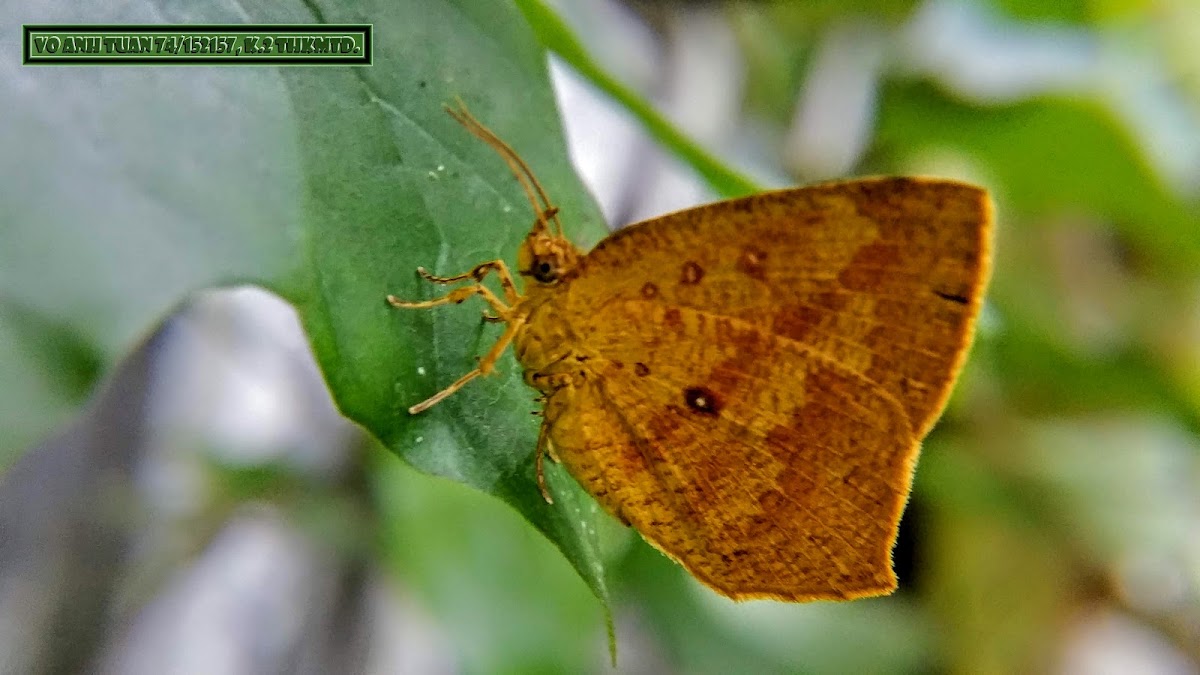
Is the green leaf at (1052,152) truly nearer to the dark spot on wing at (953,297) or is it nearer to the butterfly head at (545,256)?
the dark spot on wing at (953,297)

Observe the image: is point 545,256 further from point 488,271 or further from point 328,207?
point 328,207

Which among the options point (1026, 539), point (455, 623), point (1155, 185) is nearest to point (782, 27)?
point (1155, 185)

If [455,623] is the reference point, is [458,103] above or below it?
above

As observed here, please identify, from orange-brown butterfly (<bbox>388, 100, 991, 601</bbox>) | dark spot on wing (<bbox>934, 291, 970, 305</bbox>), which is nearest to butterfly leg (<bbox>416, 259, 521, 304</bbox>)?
orange-brown butterfly (<bbox>388, 100, 991, 601</bbox>)

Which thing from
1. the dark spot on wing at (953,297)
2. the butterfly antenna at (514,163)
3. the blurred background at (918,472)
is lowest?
the blurred background at (918,472)

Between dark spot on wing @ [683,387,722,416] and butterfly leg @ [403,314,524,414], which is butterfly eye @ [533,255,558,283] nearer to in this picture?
butterfly leg @ [403,314,524,414]

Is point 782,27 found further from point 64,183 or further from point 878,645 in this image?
point 64,183

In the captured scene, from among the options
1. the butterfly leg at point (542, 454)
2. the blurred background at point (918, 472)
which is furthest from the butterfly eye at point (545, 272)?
the blurred background at point (918, 472)

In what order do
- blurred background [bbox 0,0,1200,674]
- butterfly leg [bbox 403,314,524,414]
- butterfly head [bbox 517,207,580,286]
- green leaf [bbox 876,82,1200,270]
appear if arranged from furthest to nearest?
green leaf [bbox 876,82,1200,270] → blurred background [bbox 0,0,1200,674] → butterfly head [bbox 517,207,580,286] → butterfly leg [bbox 403,314,524,414]
